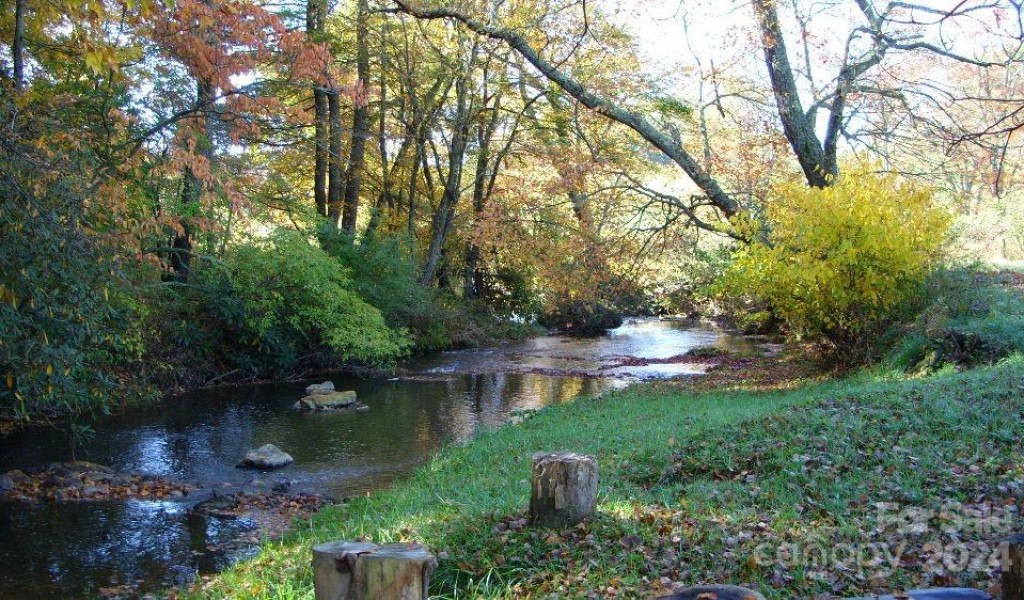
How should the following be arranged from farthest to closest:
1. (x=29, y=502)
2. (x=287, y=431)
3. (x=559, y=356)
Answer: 1. (x=559, y=356)
2. (x=287, y=431)
3. (x=29, y=502)

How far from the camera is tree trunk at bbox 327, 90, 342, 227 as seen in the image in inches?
961

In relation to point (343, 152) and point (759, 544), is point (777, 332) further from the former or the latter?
point (759, 544)

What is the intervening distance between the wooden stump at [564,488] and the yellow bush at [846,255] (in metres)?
8.94

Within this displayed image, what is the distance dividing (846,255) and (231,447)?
10396mm

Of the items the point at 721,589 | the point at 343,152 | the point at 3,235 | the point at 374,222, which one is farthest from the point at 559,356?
the point at 721,589

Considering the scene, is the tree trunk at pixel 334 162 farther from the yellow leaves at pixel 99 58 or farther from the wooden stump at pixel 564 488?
the wooden stump at pixel 564 488

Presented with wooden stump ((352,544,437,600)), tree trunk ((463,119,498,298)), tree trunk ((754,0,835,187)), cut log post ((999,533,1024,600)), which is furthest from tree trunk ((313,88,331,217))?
cut log post ((999,533,1024,600))

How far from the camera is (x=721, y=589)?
2973mm

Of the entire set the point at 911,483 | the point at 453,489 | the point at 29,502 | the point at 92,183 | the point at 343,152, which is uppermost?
the point at 343,152

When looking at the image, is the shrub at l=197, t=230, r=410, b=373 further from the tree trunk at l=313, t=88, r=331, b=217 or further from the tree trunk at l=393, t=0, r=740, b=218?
the tree trunk at l=393, t=0, r=740, b=218

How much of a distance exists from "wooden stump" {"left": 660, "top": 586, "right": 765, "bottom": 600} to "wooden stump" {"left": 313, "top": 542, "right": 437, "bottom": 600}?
104cm

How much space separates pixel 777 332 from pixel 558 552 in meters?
23.3

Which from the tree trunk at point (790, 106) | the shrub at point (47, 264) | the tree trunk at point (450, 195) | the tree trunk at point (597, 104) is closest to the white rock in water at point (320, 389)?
the shrub at point (47, 264)

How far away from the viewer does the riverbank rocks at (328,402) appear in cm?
1572
